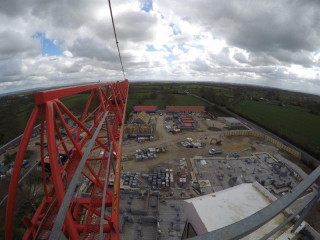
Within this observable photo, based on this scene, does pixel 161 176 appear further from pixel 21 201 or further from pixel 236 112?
pixel 236 112

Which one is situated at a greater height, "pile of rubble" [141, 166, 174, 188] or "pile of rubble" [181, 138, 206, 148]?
"pile of rubble" [181, 138, 206, 148]

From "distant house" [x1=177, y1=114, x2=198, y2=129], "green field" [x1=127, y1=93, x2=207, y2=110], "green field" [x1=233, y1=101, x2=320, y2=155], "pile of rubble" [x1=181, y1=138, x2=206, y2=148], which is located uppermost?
"green field" [x1=127, y1=93, x2=207, y2=110]

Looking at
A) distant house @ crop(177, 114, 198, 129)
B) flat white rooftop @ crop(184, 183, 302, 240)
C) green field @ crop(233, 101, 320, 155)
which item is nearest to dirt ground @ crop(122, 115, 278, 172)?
distant house @ crop(177, 114, 198, 129)

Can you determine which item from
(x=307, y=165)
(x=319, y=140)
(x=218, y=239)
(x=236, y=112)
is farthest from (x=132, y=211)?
(x=236, y=112)

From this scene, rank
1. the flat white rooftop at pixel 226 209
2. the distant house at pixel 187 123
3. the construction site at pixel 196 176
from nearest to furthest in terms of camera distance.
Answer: the flat white rooftop at pixel 226 209, the construction site at pixel 196 176, the distant house at pixel 187 123

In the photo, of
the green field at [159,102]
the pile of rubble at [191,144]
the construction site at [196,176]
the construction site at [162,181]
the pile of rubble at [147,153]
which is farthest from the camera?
the green field at [159,102]

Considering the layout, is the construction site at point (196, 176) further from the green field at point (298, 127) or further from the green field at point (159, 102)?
the green field at point (159, 102)

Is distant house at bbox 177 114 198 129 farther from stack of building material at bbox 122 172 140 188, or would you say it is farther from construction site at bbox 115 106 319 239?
stack of building material at bbox 122 172 140 188

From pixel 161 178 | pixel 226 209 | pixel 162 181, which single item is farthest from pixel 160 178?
pixel 226 209

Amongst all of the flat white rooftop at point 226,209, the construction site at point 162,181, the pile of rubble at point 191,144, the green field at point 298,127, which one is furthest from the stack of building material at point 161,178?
the green field at point 298,127
